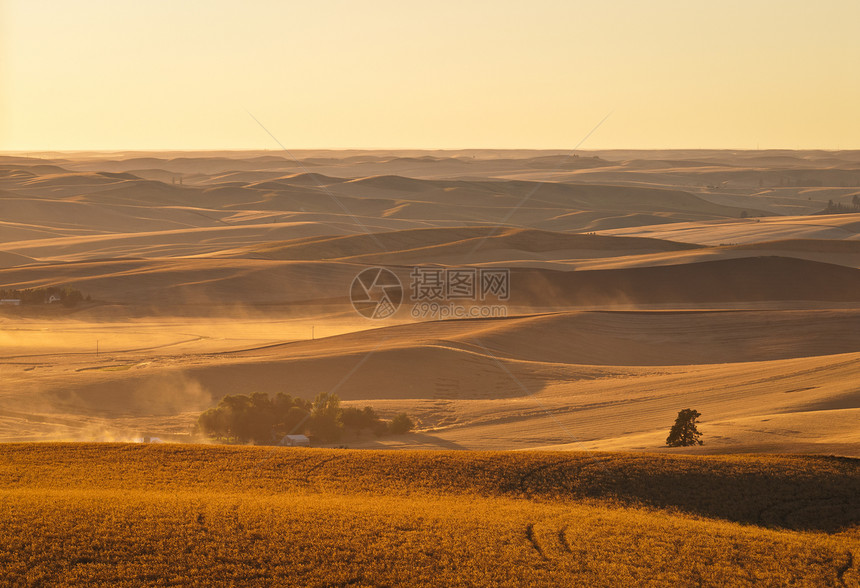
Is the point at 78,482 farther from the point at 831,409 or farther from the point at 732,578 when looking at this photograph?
the point at 831,409

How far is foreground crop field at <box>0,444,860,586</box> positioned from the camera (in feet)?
43.0

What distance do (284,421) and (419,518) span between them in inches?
739

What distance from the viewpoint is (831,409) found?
29.6 metres

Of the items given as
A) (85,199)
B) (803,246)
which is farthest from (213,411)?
(85,199)

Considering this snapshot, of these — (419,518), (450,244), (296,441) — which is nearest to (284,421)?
(296,441)

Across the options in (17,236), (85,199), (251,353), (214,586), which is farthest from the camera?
(85,199)

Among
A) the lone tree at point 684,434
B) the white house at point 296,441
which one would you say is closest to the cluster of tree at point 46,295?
the white house at point 296,441

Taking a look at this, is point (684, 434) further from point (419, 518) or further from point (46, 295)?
point (46, 295)

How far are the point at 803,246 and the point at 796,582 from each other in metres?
80.1

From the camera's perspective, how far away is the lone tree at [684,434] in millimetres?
24531

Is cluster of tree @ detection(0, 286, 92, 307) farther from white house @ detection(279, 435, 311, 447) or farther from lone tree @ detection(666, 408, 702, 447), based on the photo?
lone tree @ detection(666, 408, 702, 447)

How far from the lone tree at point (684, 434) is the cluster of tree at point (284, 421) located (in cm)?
1088

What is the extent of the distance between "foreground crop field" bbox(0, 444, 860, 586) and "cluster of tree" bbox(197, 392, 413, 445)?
10119 mm

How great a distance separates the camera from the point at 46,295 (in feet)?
215
